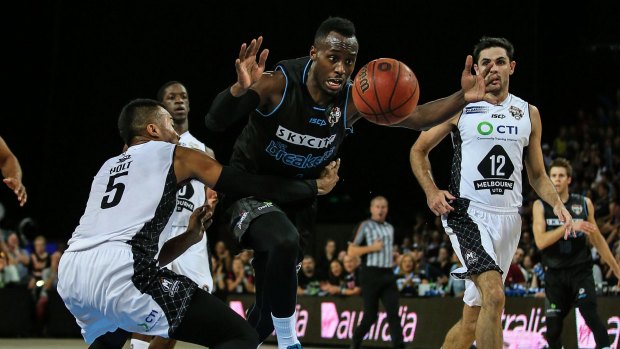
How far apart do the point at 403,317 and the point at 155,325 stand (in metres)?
8.47

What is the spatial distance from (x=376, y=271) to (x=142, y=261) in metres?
7.23

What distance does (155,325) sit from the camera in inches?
Answer: 170

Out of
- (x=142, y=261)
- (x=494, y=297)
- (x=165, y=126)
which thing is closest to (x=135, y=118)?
(x=165, y=126)

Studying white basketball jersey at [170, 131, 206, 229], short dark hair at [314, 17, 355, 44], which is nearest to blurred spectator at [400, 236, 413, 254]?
white basketball jersey at [170, 131, 206, 229]

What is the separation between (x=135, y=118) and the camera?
16.4 ft

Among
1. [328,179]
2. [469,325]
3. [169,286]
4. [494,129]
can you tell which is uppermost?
[494,129]

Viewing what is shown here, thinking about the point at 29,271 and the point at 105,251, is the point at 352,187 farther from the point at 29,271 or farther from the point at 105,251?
the point at 105,251

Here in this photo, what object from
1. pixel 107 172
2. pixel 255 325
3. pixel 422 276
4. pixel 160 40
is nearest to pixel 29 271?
pixel 160 40

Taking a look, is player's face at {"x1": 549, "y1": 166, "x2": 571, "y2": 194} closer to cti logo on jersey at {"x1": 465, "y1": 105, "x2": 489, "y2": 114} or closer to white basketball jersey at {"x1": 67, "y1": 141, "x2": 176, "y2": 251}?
cti logo on jersey at {"x1": 465, "y1": 105, "x2": 489, "y2": 114}

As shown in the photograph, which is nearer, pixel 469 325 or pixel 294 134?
pixel 294 134

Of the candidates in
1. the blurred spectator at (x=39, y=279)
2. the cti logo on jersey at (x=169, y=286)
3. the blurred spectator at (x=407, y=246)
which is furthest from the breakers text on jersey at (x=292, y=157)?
the blurred spectator at (x=39, y=279)

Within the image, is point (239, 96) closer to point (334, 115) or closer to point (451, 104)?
point (334, 115)

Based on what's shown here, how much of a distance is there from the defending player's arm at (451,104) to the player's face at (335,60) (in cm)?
52

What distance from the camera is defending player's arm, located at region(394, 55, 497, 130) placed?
5.46 meters
